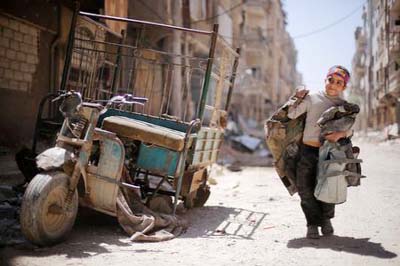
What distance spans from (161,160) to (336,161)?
1.79m

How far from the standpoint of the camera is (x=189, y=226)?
15.7ft

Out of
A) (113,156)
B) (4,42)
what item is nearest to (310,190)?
(113,156)

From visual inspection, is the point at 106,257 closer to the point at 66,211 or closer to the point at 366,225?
the point at 66,211

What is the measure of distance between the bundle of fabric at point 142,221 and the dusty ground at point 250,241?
0.10 meters

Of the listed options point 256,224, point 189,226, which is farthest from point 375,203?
point 189,226

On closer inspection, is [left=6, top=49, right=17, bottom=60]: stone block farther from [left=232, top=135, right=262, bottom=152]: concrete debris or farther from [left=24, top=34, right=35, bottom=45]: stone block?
[left=232, top=135, right=262, bottom=152]: concrete debris

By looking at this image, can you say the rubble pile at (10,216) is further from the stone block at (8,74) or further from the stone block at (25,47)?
the stone block at (25,47)

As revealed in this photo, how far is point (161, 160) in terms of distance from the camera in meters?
4.47

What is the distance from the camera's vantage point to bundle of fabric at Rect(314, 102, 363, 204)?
3.78 m

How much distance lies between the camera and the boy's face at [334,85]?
4.00 meters

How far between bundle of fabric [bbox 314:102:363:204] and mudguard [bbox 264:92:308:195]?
1.19 feet

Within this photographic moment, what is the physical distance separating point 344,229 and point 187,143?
1888mm

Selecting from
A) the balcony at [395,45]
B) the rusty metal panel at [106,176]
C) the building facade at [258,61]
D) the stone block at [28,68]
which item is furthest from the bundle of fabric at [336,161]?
the building facade at [258,61]

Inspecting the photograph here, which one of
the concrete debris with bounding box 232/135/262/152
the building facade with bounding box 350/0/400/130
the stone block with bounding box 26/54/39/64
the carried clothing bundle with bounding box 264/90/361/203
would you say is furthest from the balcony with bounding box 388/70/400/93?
the carried clothing bundle with bounding box 264/90/361/203
